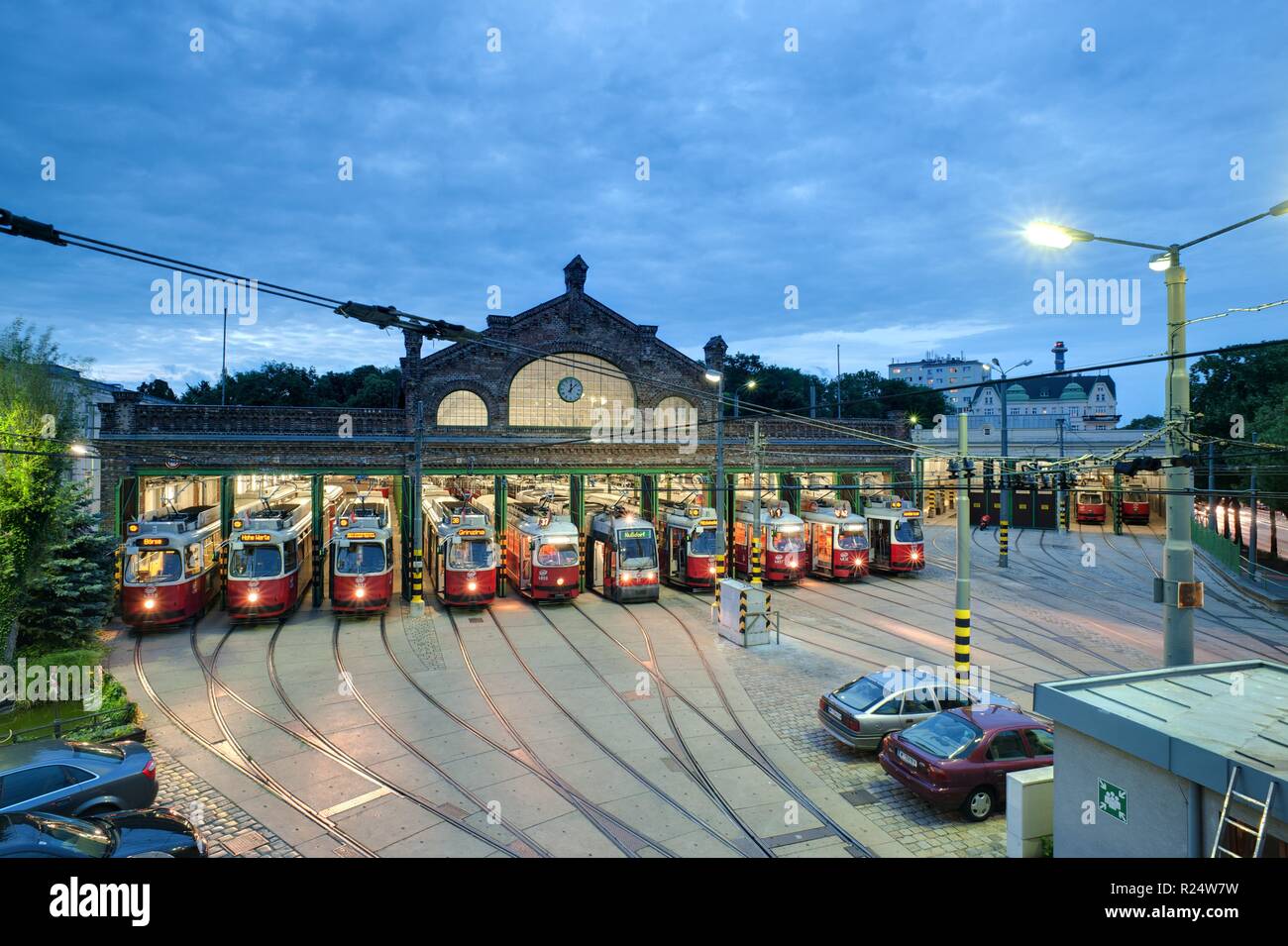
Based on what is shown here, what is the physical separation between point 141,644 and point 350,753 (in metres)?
10.8

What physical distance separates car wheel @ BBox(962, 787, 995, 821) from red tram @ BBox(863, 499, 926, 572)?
20.5m

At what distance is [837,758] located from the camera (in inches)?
491

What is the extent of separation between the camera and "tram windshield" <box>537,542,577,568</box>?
24.2m

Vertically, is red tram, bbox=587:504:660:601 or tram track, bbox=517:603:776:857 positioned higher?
red tram, bbox=587:504:660:601

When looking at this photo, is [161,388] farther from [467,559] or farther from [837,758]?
[837,758]

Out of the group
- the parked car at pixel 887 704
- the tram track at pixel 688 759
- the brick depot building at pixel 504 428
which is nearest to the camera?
the tram track at pixel 688 759

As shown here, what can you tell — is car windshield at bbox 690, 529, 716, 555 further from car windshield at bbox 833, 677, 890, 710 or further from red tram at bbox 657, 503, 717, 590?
car windshield at bbox 833, 677, 890, 710

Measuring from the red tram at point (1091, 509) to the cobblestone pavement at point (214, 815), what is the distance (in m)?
53.7

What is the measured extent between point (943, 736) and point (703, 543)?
1595cm

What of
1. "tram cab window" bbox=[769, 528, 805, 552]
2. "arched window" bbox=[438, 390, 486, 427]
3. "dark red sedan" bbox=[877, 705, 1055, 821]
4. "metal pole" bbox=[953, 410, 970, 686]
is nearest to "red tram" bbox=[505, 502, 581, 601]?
"arched window" bbox=[438, 390, 486, 427]

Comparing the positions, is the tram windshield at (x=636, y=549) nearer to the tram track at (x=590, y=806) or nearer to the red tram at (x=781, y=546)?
the red tram at (x=781, y=546)

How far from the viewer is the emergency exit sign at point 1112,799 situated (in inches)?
276

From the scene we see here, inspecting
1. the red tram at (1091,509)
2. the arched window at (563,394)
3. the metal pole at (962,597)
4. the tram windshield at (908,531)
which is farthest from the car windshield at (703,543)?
the red tram at (1091,509)

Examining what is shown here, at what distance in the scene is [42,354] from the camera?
61.8ft
